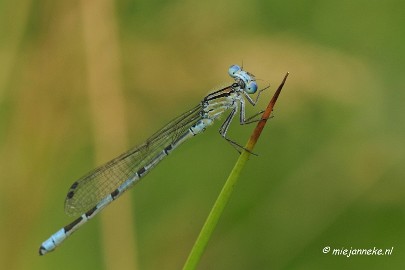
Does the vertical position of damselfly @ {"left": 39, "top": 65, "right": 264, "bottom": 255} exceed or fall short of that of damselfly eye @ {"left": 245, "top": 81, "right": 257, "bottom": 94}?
it exceeds it

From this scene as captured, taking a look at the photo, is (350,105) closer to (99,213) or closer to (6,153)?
(99,213)

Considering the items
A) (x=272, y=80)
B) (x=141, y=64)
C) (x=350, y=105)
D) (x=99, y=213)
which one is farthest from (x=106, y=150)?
(x=350, y=105)

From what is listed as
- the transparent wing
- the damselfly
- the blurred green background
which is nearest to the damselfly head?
the damselfly

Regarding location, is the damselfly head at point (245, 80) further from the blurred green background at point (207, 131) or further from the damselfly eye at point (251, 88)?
the blurred green background at point (207, 131)

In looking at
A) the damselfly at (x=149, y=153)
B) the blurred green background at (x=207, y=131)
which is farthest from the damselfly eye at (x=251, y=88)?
the blurred green background at (x=207, y=131)

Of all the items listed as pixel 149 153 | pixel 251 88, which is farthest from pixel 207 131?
pixel 251 88

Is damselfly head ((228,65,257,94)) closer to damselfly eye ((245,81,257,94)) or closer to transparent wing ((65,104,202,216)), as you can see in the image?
damselfly eye ((245,81,257,94))
